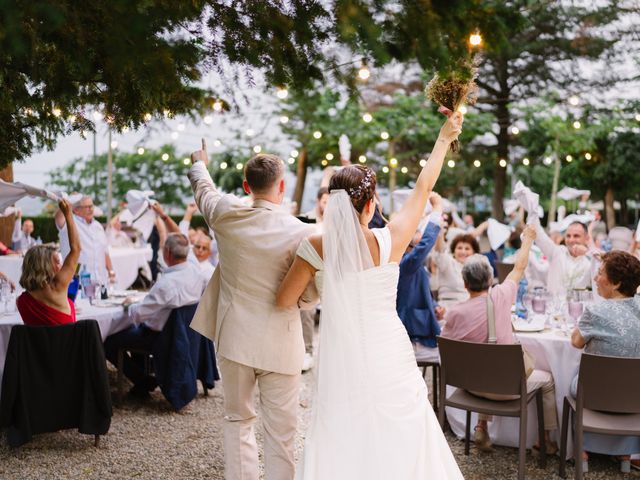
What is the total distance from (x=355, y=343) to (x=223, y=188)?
69.0 feet

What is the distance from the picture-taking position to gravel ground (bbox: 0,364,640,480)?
409cm

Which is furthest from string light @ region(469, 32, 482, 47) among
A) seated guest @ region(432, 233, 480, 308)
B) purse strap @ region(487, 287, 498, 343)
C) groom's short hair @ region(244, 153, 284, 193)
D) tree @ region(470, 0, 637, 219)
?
tree @ region(470, 0, 637, 219)

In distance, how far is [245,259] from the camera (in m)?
3.04

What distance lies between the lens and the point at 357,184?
9.20 feet

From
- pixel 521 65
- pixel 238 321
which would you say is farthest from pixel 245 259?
pixel 521 65

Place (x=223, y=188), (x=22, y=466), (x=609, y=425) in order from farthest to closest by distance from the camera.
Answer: (x=223, y=188) → (x=22, y=466) → (x=609, y=425)

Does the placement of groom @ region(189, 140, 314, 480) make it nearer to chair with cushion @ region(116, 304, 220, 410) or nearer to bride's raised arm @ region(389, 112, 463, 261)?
bride's raised arm @ region(389, 112, 463, 261)

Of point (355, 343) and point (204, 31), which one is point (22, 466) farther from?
point (204, 31)

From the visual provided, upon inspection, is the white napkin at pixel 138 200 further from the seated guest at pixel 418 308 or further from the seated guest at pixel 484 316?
the seated guest at pixel 484 316

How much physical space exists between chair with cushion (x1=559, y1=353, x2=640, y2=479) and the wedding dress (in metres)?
1.23

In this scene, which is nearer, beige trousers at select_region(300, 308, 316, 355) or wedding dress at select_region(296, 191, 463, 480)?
wedding dress at select_region(296, 191, 463, 480)

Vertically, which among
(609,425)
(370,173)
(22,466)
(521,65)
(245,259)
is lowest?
(22,466)

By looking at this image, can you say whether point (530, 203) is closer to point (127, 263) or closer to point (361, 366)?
point (361, 366)

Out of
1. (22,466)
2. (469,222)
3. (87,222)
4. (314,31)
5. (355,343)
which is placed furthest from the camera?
(469,222)
